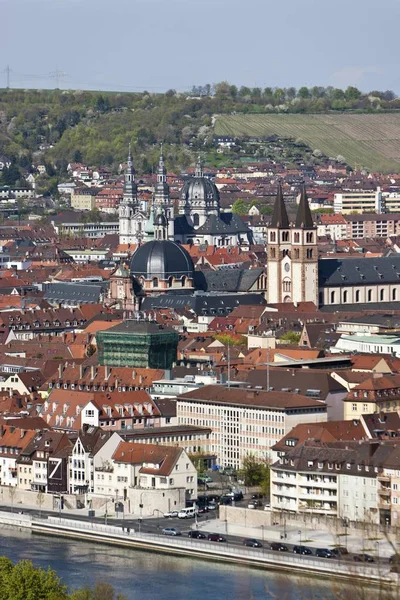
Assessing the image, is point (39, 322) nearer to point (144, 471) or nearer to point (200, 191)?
point (144, 471)

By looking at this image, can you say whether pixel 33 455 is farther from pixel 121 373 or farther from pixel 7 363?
pixel 7 363

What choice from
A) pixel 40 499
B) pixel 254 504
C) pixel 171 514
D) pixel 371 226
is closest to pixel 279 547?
pixel 254 504

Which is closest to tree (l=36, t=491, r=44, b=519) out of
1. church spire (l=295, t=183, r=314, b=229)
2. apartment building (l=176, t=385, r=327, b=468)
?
apartment building (l=176, t=385, r=327, b=468)

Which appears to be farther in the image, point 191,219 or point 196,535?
point 191,219

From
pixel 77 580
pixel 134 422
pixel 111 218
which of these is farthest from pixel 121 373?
pixel 111 218

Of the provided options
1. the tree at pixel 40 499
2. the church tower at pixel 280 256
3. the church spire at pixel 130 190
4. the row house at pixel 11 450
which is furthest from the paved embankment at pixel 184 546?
the church spire at pixel 130 190

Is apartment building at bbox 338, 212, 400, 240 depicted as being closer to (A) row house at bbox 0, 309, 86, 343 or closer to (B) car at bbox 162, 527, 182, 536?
(A) row house at bbox 0, 309, 86, 343
